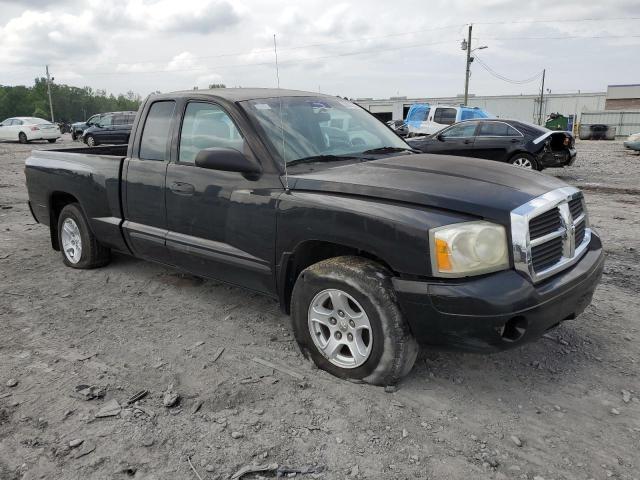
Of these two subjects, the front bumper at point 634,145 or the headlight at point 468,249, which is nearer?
the headlight at point 468,249

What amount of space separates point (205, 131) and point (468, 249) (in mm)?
2247

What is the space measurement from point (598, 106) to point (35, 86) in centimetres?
10761

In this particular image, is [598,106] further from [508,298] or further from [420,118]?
[508,298]

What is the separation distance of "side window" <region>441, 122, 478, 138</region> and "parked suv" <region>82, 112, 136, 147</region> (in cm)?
1576

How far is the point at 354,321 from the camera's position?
307cm

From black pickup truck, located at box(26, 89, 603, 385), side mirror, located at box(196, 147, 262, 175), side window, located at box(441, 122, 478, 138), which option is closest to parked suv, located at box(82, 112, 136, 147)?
side window, located at box(441, 122, 478, 138)

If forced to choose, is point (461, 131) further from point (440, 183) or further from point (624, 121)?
point (624, 121)

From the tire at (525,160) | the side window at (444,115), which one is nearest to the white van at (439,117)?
the side window at (444,115)

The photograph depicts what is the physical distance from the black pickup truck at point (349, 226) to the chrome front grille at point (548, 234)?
1 cm

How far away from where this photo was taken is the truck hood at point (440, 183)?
9.12 ft

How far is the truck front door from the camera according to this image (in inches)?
136

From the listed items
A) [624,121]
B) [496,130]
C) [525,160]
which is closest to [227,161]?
[525,160]

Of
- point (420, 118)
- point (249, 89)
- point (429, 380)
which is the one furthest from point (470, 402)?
point (420, 118)

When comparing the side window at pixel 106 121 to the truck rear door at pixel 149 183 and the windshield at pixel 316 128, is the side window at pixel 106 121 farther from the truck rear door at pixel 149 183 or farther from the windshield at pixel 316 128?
the windshield at pixel 316 128
